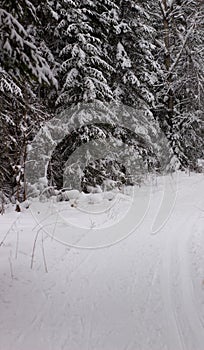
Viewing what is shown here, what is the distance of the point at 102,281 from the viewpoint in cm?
412

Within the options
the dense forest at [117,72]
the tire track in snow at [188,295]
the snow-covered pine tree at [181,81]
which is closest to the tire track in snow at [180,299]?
the tire track in snow at [188,295]

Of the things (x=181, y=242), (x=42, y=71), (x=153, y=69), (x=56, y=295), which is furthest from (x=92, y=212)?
(x=153, y=69)

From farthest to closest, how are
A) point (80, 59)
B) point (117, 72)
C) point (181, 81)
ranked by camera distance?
point (181, 81) < point (117, 72) < point (80, 59)

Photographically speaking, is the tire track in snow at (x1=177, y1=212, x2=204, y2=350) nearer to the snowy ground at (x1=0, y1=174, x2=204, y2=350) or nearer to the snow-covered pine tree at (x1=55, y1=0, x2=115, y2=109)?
the snowy ground at (x1=0, y1=174, x2=204, y2=350)

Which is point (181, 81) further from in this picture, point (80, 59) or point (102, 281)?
point (102, 281)

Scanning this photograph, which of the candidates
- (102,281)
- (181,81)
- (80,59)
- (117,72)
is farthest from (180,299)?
(181,81)

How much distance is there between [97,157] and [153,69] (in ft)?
20.3

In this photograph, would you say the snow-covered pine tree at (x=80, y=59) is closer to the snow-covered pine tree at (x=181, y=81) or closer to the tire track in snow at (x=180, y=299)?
the snow-covered pine tree at (x=181, y=81)

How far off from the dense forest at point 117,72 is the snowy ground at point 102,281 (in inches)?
73.9

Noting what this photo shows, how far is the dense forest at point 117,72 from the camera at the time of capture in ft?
26.0

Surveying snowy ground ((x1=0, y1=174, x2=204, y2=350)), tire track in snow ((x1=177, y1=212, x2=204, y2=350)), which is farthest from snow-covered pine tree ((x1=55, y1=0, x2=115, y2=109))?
tire track in snow ((x1=177, y1=212, x2=204, y2=350))

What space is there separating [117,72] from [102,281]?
10775mm

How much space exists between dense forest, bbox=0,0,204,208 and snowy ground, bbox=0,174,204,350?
1876 millimetres

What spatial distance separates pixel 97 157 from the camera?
11.1 m
